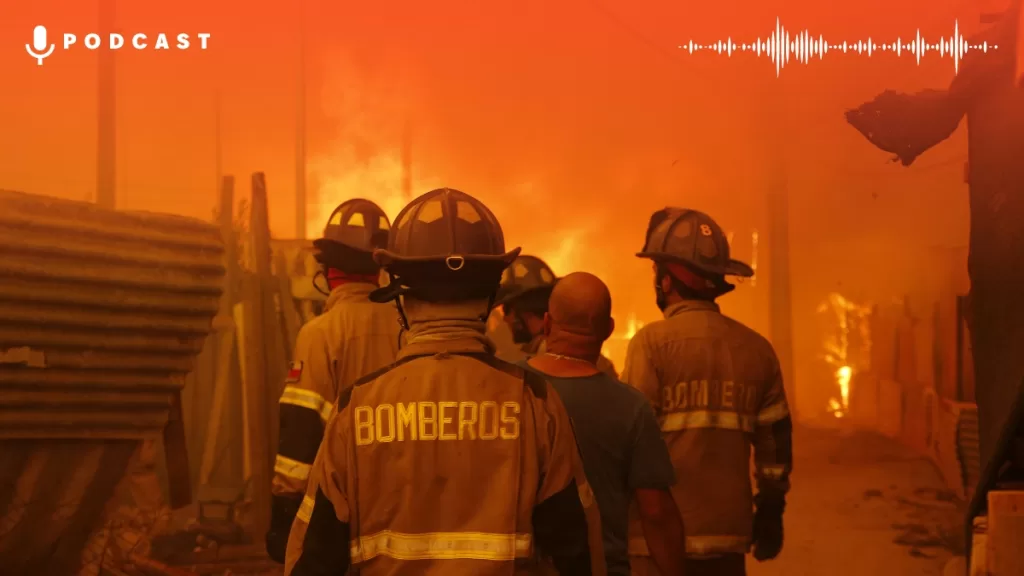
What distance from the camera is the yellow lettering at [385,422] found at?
164cm

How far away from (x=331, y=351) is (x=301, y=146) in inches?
170

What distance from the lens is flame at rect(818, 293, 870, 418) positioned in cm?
739

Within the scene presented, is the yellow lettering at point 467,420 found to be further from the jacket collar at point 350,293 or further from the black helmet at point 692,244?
the black helmet at point 692,244

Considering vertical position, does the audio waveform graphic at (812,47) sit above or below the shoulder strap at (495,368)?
above

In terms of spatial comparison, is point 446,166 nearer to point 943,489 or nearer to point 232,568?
point 232,568

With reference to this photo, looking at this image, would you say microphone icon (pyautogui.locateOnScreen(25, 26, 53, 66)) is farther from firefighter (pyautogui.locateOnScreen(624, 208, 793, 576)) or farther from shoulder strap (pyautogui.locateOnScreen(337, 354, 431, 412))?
shoulder strap (pyautogui.locateOnScreen(337, 354, 431, 412))

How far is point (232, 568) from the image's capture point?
5.37 metres

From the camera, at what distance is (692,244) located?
3.28 metres

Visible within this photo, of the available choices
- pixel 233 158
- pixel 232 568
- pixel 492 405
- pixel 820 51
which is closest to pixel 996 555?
pixel 492 405

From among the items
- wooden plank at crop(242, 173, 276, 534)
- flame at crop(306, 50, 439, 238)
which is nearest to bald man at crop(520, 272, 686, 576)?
wooden plank at crop(242, 173, 276, 534)

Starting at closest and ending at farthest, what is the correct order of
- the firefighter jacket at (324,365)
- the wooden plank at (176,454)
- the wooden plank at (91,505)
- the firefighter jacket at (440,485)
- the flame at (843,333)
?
the firefighter jacket at (440,485) → the firefighter jacket at (324,365) → the wooden plank at (91,505) → the wooden plank at (176,454) → the flame at (843,333)

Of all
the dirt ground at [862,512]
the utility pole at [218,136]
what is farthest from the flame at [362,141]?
the dirt ground at [862,512]

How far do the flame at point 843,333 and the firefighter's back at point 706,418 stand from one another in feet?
15.2

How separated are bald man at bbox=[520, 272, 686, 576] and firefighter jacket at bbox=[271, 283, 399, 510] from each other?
76cm
